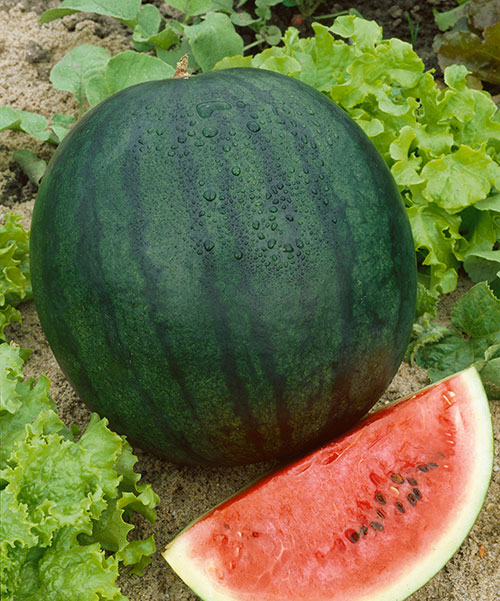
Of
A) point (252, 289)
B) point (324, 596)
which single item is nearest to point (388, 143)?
point (252, 289)

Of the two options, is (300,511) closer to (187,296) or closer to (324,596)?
(324,596)

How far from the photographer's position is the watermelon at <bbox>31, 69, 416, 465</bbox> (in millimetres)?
1732

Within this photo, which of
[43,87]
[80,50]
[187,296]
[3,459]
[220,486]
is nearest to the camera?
[187,296]

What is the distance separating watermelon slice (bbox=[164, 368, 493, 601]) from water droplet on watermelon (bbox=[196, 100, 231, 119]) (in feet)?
3.05

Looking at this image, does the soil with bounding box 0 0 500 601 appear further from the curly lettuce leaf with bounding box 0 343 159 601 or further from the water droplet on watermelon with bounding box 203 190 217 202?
the water droplet on watermelon with bounding box 203 190 217 202

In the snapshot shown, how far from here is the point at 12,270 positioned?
2590 mm

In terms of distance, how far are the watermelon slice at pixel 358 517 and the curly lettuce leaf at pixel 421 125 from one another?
2.59 feet

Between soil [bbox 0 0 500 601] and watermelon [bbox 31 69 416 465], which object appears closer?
watermelon [bbox 31 69 416 465]

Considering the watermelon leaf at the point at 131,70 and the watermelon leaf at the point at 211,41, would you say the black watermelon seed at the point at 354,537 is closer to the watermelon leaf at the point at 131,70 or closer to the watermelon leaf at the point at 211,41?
the watermelon leaf at the point at 131,70

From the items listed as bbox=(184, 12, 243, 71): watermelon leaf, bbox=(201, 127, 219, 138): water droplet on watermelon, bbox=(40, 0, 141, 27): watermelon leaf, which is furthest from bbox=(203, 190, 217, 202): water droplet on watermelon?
bbox=(40, 0, 141, 27): watermelon leaf

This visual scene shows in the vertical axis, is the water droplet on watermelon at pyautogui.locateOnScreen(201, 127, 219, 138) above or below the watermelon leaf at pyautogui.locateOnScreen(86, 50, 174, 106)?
above

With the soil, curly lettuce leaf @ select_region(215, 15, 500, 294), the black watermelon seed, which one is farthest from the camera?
curly lettuce leaf @ select_region(215, 15, 500, 294)

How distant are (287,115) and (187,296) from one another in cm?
54

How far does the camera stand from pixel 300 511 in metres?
1.87
